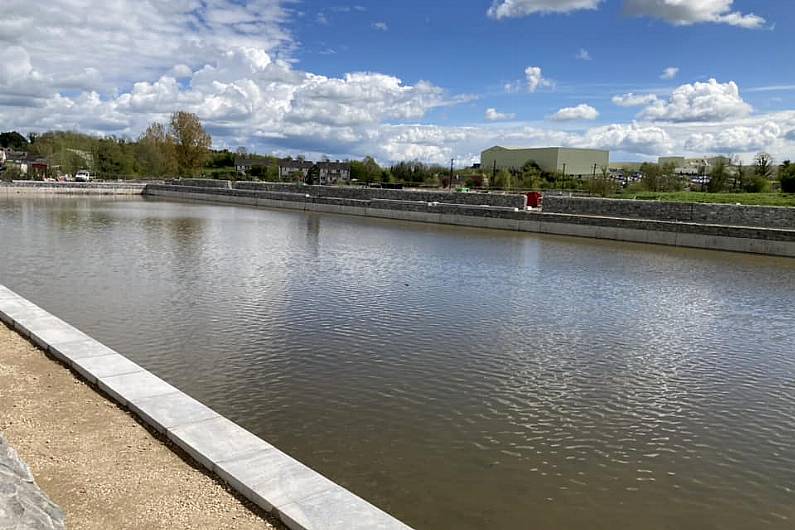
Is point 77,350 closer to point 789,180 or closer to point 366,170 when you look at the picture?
point 789,180

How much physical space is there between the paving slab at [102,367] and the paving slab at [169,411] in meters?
0.88

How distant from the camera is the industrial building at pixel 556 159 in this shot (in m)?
111

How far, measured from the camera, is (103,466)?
14.5 feet

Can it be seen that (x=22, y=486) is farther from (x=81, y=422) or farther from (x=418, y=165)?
(x=418, y=165)

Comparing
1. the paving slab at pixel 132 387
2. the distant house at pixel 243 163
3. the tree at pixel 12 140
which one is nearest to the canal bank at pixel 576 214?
the paving slab at pixel 132 387

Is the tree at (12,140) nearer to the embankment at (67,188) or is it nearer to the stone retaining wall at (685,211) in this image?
the embankment at (67,188)

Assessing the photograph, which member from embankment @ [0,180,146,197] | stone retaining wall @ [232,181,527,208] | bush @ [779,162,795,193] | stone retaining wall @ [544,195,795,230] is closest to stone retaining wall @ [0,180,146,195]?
embankment @ [0,180,146,197]

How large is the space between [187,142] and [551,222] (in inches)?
2251

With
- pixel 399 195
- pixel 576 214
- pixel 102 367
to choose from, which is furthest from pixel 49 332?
pixel 399 195

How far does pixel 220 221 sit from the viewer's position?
30266 millimetres

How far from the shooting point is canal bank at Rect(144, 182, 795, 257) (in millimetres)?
22531

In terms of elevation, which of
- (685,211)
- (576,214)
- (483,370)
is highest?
(685,211)

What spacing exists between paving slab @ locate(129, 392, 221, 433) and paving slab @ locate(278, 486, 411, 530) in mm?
1615

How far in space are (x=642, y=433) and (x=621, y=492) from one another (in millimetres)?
1356
